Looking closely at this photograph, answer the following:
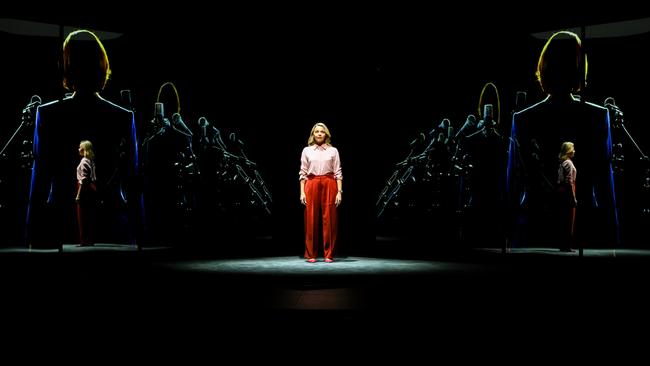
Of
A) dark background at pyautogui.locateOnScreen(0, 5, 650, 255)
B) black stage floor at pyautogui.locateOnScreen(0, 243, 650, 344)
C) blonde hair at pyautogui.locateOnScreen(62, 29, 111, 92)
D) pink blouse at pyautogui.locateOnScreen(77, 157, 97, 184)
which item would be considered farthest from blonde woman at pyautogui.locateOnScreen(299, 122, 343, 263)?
pink blouse at pyautogui.locateOnScreen(77, 157, 97, 184)

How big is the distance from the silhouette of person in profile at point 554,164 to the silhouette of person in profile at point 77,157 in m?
5.15

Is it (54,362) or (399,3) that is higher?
(399,3)

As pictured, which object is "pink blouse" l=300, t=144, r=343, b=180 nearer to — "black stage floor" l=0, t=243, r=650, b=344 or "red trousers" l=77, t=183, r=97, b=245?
"black stage floor" l=0, t=243, r=650, b=344

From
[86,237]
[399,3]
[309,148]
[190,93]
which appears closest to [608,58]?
[399,3]

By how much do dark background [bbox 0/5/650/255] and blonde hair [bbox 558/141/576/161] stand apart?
70cm

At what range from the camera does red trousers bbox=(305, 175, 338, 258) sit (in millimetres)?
7434

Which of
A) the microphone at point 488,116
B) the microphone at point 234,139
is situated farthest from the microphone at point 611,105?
the microphone at point 234,139

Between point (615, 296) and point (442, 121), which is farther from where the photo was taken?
point (442, 121)

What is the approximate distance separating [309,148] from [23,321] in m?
3.89

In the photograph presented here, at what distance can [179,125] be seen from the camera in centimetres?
911

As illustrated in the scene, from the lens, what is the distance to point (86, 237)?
8.88m

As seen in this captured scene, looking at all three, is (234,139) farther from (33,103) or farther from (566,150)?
(566,150)

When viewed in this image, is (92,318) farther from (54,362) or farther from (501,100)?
(501,100)

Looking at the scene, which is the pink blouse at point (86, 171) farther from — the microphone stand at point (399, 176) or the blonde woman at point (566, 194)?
Result: the blonde woman at point (566, 194)
